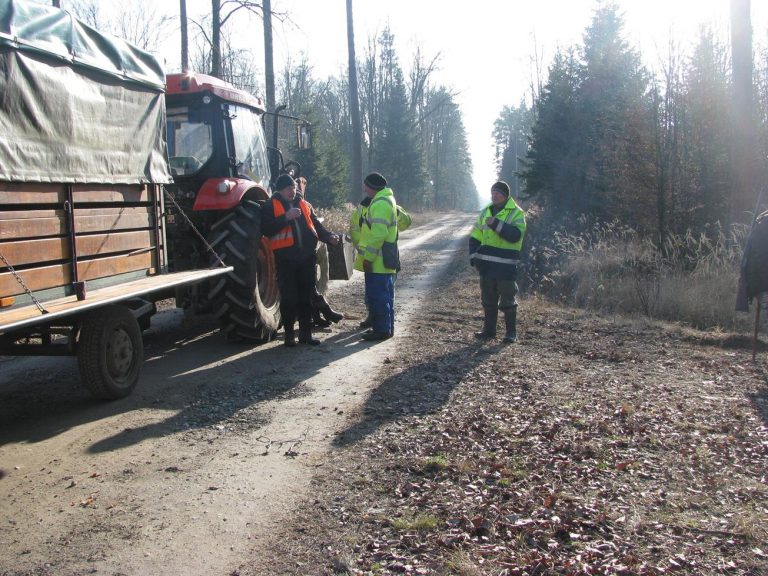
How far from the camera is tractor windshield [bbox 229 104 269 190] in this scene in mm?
8805

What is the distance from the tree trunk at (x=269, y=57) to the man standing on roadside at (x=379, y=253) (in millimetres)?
14982

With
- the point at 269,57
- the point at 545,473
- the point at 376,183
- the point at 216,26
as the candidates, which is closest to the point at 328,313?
the point at 376,183

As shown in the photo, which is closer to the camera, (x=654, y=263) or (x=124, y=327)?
(x=124, y=327)

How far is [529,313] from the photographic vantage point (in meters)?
10.7

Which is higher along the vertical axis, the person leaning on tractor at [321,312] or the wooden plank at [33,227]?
the wooden plank at [33,227]

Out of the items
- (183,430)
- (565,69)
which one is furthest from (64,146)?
(565,69)

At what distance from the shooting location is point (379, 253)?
28.6 ft

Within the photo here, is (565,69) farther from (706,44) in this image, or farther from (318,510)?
(318,510)

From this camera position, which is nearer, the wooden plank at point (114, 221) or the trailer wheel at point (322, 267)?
the wooden plank at point (114, 221)

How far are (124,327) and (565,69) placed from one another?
27316 mm

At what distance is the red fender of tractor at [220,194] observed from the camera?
25.8 ft

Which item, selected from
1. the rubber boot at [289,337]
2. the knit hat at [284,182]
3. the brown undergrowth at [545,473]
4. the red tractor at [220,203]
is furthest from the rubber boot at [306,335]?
the knit hat at [284,182]

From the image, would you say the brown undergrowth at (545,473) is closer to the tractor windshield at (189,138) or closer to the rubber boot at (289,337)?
the rubber boot at (289,337)

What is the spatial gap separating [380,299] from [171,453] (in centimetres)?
429
